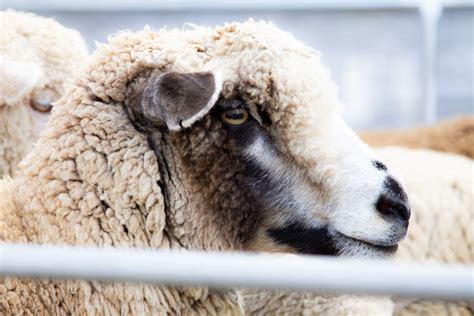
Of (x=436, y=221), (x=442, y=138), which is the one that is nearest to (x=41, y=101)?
(x=436, y=221)

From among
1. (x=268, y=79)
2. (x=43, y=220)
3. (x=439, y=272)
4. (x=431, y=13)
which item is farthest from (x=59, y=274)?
(x=431, y=13)

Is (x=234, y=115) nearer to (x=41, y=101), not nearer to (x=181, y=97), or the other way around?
(x=181, y=97)

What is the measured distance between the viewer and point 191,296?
2.90 m

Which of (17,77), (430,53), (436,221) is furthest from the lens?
(430,53)

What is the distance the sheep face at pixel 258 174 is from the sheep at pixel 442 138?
14.0ft

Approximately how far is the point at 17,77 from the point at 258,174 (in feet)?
6.14

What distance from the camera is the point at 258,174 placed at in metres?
2.89

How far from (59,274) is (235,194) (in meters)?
1.26

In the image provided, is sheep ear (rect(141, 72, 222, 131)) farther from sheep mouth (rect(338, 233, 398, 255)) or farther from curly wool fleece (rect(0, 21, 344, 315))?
sheep mouth (rect(338, 233, 398, 255))

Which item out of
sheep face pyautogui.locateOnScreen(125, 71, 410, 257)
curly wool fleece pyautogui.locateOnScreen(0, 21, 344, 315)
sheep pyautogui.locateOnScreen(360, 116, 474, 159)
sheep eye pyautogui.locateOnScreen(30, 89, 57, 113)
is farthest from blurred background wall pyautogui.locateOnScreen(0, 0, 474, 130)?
sheep face pyautogui.locateOnScreen(125, 71, 410, 257)

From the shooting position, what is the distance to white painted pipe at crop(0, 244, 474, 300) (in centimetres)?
160

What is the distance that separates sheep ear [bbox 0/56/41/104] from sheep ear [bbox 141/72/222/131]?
1.57 meters

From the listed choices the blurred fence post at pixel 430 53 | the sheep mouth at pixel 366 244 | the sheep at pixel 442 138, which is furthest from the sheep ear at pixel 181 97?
the blurred fence post at pixel 430 53

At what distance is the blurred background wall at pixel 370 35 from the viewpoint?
9.95 metres
